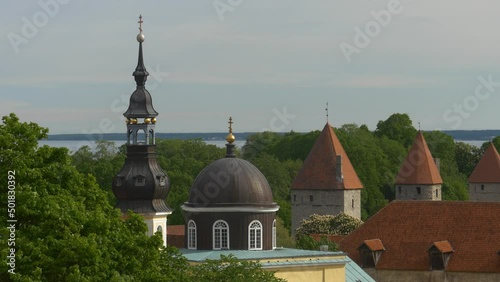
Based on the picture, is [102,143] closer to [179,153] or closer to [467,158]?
[179,153]

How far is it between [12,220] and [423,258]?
39389 mm

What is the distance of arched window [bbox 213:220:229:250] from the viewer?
54125 mm

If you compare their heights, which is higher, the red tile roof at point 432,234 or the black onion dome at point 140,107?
the black onion dome at point 140,107

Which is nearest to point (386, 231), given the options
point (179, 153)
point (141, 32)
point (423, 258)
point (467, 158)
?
point (423, 258)

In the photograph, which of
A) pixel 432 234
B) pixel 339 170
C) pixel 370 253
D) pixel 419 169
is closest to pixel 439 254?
pixel 432 234

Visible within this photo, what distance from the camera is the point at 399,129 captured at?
5202 inches

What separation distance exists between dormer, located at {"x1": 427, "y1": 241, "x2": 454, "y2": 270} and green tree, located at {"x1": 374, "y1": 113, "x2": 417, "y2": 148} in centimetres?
5948

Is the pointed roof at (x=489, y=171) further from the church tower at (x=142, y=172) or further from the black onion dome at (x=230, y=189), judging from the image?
the black onion dome at (x=230, y=189)

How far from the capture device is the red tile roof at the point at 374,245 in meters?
71.6

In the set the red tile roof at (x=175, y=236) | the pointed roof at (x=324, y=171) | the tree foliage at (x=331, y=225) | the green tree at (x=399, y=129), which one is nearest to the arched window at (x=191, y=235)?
the red tile roof at (x=175, y=236)

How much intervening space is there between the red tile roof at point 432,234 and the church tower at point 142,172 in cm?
1208

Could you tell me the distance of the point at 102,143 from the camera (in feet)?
432

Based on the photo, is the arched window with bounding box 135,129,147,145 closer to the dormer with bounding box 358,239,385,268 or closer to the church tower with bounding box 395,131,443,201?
the dormer with bounding box 358,239,385,268

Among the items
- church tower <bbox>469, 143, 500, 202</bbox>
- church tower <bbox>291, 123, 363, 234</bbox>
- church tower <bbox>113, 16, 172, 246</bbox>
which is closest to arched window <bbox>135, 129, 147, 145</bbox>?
church tower <bbox>113, 16, 172, 246</bbox>
